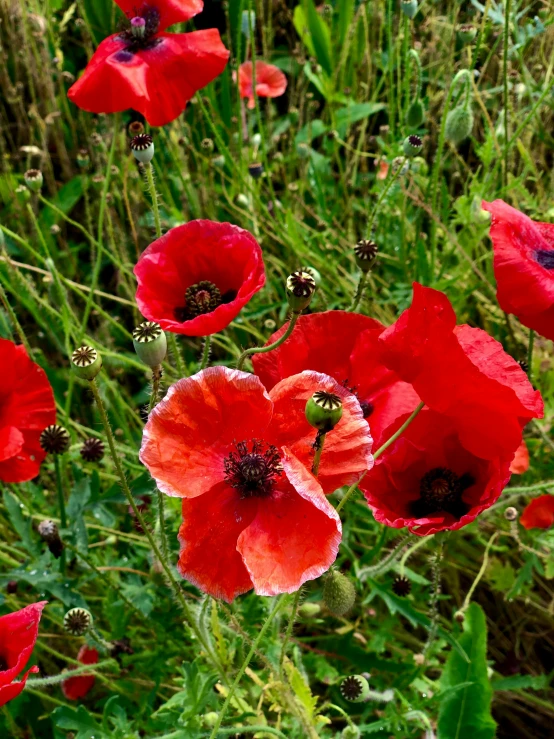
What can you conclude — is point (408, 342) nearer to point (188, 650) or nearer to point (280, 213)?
point (188, 650)

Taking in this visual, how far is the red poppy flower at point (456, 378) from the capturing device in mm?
976

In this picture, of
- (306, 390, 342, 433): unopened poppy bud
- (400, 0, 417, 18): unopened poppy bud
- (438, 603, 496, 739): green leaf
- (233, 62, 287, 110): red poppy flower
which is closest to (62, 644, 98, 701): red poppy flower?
(438, 603, 496, 739): green leaf

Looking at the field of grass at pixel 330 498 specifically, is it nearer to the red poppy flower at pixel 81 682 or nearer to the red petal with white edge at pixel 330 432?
the red poppy flower at pixel 81 682

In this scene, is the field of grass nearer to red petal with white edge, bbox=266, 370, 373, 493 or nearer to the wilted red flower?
the wilted red flower

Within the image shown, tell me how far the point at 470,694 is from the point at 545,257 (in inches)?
32.6

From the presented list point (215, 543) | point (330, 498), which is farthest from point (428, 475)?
point (215, 543)

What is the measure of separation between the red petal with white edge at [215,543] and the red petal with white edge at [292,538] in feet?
0.11

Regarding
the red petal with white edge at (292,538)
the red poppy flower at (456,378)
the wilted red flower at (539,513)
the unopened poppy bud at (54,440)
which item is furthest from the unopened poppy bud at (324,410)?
the wilted red flower at (539,513)

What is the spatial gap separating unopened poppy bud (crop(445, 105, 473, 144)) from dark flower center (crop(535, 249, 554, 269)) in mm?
601

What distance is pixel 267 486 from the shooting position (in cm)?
104

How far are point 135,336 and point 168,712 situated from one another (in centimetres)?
71

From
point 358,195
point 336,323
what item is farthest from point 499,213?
point 358,195

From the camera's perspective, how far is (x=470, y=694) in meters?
1.46

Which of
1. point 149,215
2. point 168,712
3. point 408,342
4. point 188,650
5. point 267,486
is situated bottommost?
point 188,650
